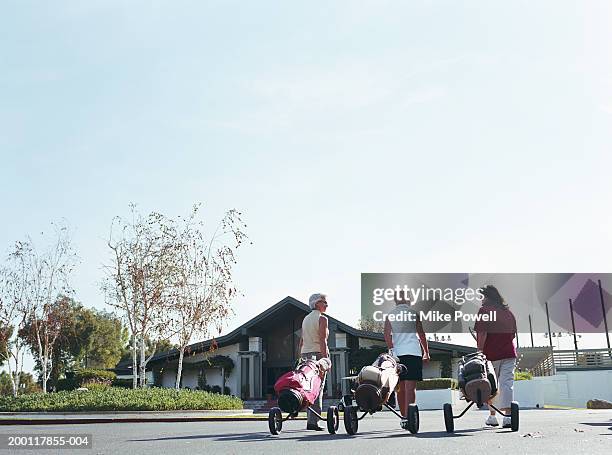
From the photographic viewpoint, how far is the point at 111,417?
16703mm

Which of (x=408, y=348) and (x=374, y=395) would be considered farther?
(x=408, y=348)

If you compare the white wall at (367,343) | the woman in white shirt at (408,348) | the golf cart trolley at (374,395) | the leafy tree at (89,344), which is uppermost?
the leafy tree at (89,344)

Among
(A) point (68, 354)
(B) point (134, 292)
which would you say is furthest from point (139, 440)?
(A) point (68, 354)

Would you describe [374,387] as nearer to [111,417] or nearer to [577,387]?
[111,417]

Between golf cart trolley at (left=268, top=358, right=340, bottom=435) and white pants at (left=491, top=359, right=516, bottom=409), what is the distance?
2.04m

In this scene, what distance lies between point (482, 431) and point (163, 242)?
2221cm

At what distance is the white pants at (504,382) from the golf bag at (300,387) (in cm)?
219

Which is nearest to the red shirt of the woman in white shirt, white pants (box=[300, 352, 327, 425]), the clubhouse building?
the woman in white shirt

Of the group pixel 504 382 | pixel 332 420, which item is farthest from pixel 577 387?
pixel 332 420

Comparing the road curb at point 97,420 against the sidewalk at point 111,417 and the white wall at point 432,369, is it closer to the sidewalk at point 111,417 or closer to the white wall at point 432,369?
the sidewalk at point 111,417

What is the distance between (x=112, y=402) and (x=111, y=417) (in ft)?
5.24

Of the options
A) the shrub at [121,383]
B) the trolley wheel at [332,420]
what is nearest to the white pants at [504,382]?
the trolley wheel at [332,420]

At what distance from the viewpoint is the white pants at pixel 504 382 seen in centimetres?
862

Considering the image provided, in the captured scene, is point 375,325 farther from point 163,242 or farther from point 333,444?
point 333,444
